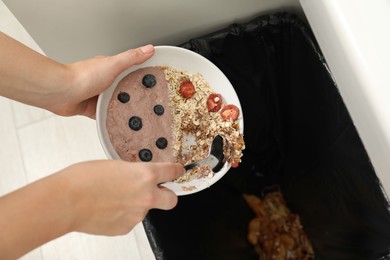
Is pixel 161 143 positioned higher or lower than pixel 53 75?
lower

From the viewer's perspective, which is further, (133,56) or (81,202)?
(133,56)

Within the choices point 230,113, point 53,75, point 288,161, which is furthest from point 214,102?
point 288,161

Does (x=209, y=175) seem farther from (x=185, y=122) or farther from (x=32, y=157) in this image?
(x=32, y=157)

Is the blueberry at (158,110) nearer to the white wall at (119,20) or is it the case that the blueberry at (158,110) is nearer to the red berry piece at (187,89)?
the red berry piece at (187,89)

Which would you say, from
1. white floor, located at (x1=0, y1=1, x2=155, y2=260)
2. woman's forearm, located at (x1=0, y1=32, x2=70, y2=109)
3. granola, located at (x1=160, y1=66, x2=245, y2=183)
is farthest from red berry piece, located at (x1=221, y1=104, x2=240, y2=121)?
white floor, located at (x1=0, y1=1, x2=155, y2=260)

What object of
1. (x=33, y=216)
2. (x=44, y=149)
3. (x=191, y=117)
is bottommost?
(x=33, y=216)

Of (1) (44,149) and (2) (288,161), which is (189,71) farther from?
(1) (44,149)
